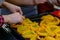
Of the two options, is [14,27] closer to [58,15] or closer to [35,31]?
[35,31]

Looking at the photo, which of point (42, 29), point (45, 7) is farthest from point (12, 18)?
point (45, 7)

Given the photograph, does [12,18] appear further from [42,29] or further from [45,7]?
[45,7]

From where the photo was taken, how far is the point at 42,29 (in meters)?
0.97

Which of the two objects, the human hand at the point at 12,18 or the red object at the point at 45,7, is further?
the red object at the point at 45,7

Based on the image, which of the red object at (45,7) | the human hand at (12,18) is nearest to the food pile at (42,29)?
the human hand at (12,18)

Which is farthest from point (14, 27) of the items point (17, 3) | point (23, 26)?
point (17, 3)

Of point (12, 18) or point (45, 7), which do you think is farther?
point (45, 7)

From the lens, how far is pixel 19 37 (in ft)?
2.78

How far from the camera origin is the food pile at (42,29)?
90 centimetres

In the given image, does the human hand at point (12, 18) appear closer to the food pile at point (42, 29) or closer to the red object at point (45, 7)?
the food pile at point (42, 29)

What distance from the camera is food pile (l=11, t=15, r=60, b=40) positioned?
2.95 feet

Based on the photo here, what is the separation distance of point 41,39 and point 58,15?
1.04 feet

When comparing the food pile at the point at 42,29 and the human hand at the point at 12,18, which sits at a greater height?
the human hand at the point at 12,18

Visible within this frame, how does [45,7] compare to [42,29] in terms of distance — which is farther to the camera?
[45,7]
